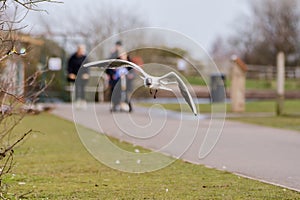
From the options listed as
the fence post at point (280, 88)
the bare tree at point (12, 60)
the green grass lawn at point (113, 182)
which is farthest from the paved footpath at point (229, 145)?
the fence post at point (280, 88)

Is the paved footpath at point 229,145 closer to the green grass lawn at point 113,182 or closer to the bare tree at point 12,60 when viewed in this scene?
the green grass lawn at point 113,182

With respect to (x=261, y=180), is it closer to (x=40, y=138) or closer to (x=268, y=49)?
(x=40, y=138)

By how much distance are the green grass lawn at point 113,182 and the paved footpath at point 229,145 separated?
481 millimetres

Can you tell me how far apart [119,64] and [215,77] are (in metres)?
23.1

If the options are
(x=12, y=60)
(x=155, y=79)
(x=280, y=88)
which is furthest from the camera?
(x=280, y=88)

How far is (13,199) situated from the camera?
6.12 m

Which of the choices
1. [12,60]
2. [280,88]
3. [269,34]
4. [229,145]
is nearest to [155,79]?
[12,60]

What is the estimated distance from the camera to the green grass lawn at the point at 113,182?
640 centimetres

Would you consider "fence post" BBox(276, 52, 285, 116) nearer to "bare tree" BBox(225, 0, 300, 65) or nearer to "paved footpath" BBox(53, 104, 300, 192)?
Result: "paved footpath" BBox(53, 104, 300, 192)

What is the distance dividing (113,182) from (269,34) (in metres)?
61.8

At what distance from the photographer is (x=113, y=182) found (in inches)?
287

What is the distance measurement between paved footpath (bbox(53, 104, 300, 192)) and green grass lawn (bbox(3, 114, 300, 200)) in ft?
1.58

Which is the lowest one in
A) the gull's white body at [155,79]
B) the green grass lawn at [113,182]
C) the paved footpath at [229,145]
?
the green grass lawn at [113,182]

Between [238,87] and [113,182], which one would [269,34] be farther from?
[113,182]
